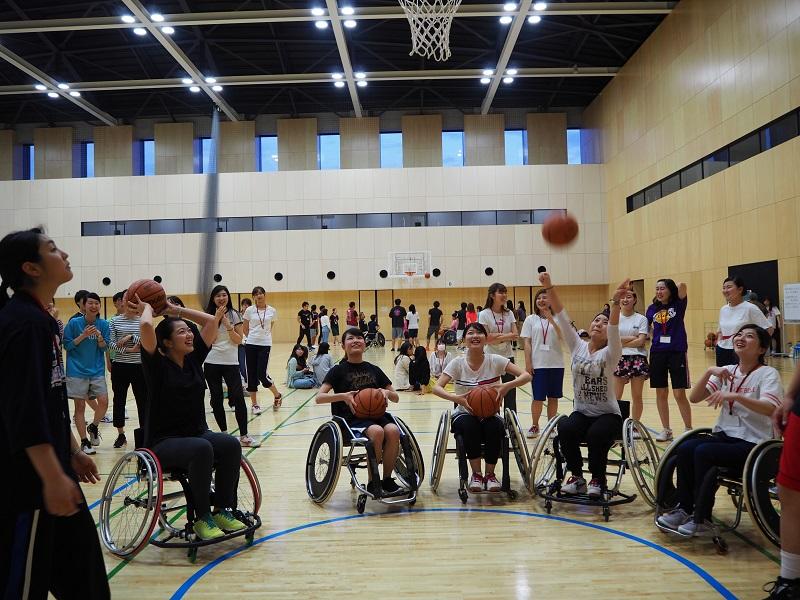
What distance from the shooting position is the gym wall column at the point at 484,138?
24.6 metres

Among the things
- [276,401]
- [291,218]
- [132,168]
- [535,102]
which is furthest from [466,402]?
[132,168]

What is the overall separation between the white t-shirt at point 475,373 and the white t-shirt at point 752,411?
1537 millimetres

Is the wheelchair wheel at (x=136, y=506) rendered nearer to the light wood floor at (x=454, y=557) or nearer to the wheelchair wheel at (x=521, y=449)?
the light wood floor at (x=454, y=557)

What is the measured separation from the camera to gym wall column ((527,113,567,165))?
24.7 metres

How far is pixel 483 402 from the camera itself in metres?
4.36

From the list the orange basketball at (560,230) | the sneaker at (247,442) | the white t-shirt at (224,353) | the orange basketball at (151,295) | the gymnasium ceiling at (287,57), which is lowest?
the sneaker at (247,442)

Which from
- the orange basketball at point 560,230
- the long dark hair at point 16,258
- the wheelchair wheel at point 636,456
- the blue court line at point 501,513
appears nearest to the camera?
the long dark hair at point 16,258

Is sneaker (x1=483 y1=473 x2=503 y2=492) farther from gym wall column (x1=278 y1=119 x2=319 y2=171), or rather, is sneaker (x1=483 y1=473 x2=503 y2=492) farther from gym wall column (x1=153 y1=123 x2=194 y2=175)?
gym wall column (x1=153 y1=123 x2=194 y2=175)

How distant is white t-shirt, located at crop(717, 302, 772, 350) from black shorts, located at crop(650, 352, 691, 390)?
438mm

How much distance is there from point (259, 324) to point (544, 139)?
63.4 feet

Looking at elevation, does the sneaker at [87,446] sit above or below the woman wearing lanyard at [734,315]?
below

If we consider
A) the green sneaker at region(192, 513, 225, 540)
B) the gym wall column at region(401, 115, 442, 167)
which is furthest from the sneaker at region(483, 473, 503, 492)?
the gym wall column at region(401, 115, 442, 167)

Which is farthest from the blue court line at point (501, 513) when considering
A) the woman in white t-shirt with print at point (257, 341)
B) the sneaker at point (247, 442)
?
the woman in white t-shirt with print at point (257, 341)

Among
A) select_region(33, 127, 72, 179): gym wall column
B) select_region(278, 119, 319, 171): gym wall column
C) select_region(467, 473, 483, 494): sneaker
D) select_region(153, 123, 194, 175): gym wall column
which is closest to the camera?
select_region(467, 473, 483, 494): sneaker
